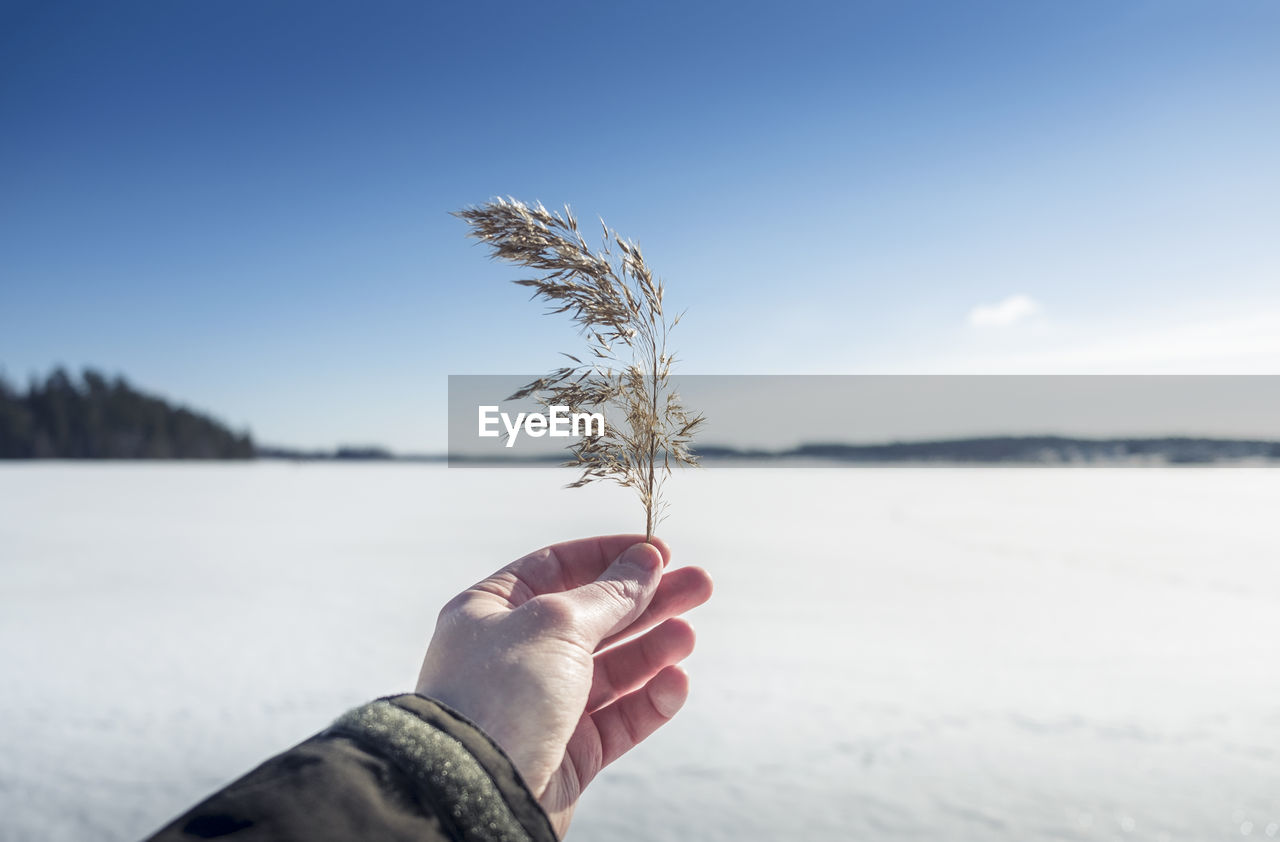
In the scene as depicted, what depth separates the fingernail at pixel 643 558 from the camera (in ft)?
8.07

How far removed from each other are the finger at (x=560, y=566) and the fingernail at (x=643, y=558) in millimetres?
51

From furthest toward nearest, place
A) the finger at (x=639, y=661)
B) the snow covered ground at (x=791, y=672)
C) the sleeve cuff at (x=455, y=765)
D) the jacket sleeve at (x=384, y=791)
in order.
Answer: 1. the snow covered ground at (x=791, y=672)
2. the finger at (x=639, y=661)
3. the sleeve cuff at (x=455, y=765)
4. the jacket sleeve at (x=384, y=791)

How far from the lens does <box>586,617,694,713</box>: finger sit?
2855mm

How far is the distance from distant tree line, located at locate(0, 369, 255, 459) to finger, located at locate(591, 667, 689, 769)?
69.7 metres

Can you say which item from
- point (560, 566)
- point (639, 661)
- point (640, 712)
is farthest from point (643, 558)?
point (640, 712)

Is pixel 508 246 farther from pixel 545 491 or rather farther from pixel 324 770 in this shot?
pixel 545 491

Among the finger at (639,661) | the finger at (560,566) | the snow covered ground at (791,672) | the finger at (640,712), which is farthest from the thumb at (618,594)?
the snow covered ground at (791,672)

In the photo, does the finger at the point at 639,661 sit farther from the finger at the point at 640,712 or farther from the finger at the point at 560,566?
the finger at the point at 560,566

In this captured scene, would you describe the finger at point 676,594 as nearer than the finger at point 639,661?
Yes

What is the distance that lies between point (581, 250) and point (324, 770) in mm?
1888

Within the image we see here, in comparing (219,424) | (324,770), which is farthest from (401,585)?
(219,424)

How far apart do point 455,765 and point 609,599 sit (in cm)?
91

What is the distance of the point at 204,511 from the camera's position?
61.2 ft

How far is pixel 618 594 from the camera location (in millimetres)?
2287
